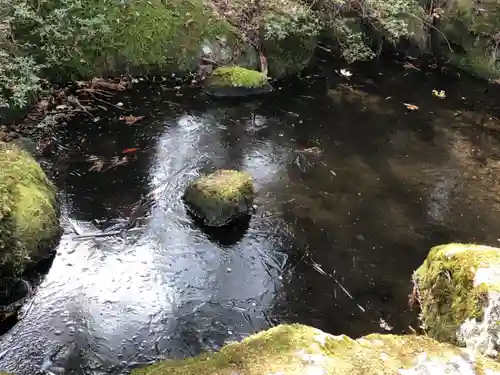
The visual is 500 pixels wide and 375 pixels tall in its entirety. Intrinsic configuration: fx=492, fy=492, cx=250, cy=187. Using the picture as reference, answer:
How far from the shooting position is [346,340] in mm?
3270

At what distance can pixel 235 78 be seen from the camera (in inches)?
455

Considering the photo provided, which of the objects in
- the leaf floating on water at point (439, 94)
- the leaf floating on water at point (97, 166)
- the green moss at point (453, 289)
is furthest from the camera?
the leaf floating on water at point (439, 94)

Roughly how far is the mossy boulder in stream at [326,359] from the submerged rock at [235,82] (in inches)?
348

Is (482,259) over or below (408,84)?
over

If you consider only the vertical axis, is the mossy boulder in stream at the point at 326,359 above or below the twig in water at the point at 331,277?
above

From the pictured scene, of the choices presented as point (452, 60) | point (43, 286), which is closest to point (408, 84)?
point (452, 60)

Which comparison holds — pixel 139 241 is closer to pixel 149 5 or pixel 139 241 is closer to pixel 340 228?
pixel 340 228

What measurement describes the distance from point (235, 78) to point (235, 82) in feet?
0.37

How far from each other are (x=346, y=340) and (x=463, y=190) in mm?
6423

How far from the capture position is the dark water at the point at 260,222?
5590mm

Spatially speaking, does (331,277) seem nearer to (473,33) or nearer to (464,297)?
(464,297)

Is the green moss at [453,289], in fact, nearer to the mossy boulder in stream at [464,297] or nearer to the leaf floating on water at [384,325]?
the mossy boulder in stream at [464,297]

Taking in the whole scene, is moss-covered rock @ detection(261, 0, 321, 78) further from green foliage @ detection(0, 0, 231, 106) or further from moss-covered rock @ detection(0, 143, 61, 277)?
moss-covered rock @ detection(0, 143, 61, 277)

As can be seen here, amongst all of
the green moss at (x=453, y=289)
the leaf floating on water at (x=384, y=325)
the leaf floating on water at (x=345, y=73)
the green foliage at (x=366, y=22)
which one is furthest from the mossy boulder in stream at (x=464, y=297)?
the green foliage at (x=366, y=22)
